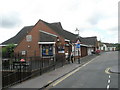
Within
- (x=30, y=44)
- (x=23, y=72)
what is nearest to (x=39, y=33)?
(x=30, y=44)

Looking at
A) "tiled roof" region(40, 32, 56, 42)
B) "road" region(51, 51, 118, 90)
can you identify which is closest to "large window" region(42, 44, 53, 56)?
"tiled roof" region(40, 32, 56, 42)

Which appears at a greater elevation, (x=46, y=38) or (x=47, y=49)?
(x=46, y=38)

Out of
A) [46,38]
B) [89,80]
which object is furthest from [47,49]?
[89,80]

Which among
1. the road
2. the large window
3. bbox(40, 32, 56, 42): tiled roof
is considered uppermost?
bbox(40, 32, 56, 42): tiled roof

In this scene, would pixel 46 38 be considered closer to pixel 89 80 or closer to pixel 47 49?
pixel 47 49

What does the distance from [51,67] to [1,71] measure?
501 cm

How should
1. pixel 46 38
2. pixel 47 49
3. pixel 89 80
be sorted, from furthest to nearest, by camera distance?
pixel 46 38 → pixel 47 49 → pixel 89 80

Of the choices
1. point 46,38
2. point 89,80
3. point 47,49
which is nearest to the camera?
point 89,80

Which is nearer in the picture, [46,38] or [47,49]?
[47,49]

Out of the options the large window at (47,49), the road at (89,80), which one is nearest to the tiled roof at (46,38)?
the large window at (47,49)

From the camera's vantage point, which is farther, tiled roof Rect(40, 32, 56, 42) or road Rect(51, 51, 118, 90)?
tiled roof Rect(40, 32, 56, 42)

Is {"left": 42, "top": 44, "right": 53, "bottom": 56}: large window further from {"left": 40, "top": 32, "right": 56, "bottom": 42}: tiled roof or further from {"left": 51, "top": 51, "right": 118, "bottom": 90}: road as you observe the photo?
{"left": 51, "top": 51, "right": 118, "bottom": 90}: road

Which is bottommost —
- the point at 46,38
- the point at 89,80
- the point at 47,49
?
the point at 89,80

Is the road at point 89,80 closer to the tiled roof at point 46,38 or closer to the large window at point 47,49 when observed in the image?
the large window at point 47,49
